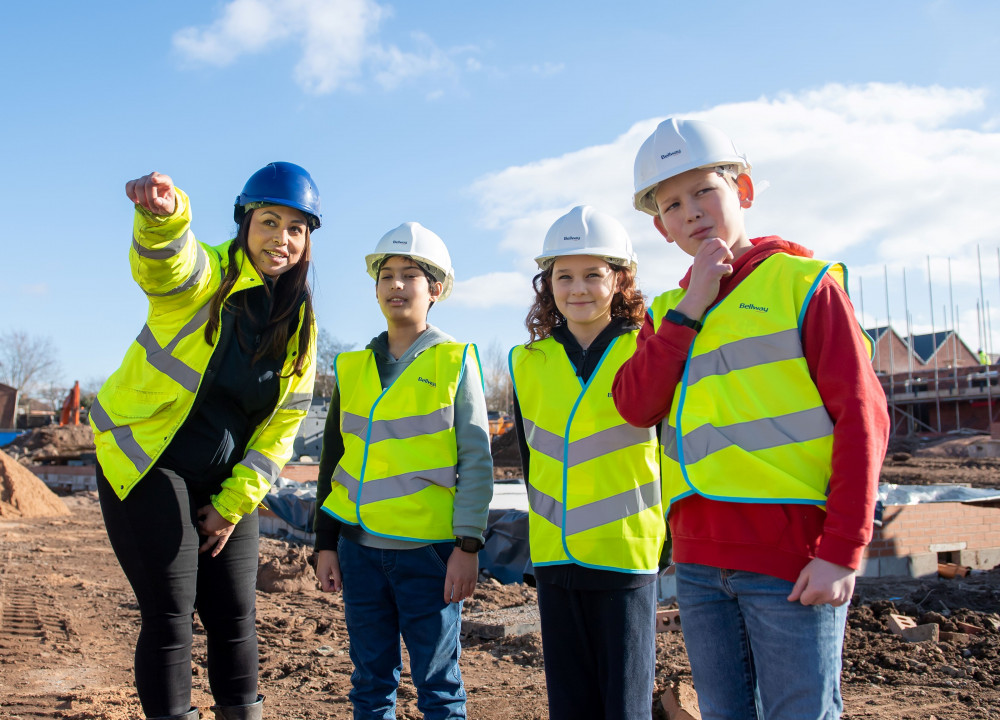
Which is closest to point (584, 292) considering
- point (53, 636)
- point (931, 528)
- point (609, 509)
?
point (609, 509)

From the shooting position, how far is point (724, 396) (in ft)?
6.07

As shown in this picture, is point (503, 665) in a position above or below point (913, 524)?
below

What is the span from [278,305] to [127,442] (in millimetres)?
707

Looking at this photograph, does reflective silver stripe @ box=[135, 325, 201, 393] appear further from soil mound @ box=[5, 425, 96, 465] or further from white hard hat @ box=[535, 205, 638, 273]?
soil mound @ box=[5, 425, 96, 465]

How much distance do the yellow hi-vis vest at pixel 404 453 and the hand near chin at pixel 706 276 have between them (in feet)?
3.80

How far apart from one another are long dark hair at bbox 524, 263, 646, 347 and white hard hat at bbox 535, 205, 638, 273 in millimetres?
70

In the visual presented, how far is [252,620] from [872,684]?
3.52 meters

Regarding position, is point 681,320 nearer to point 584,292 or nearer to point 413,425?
point 584,292

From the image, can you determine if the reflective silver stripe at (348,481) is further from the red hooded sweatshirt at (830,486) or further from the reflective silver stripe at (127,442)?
the red hooded sweatshirt at (830,486)

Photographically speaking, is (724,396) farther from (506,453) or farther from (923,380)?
(923,380)

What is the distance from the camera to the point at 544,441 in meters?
2.62

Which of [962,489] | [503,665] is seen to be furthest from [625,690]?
[962,489]

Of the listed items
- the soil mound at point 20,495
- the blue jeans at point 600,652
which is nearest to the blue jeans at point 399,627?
the blue jeans at point 600,652

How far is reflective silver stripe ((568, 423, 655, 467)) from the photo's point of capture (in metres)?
2.50
